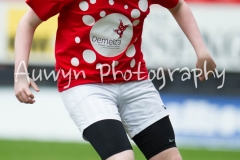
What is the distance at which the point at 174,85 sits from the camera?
6980 mm

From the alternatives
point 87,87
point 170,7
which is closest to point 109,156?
point 87,87

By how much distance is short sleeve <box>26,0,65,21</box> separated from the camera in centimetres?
307

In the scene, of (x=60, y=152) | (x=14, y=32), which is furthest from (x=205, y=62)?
(x=14, y=32)

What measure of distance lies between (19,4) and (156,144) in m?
4.17

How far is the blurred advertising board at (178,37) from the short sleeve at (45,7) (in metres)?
3.79

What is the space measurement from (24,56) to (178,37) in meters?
4.00

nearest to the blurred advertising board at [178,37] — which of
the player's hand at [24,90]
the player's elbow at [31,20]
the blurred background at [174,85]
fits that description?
the blurred background at [174,85]

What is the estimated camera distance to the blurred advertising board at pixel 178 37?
685 cm

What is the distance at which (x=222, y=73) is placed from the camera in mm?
6891

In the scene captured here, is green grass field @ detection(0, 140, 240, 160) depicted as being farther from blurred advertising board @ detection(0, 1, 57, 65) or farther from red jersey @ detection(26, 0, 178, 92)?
red jersey @ detection(26, 0, 178, 92)

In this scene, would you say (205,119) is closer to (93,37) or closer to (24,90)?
(93,37)

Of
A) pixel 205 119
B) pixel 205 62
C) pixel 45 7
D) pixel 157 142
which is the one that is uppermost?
pixel 45 7

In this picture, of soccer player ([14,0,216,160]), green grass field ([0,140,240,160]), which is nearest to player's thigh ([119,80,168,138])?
soccer player ([14,0,216,160])

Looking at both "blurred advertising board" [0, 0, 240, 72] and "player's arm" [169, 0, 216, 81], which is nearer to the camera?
"player's arm" [169, 0, 216, 81]
